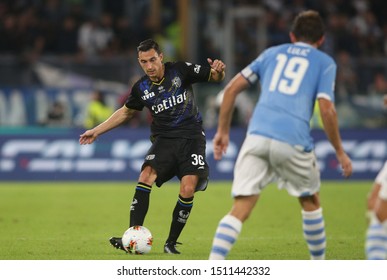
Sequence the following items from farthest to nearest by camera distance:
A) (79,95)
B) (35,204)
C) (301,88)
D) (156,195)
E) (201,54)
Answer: (201,54)
(79,95)
(156,195)
(35,204)
(301,88)

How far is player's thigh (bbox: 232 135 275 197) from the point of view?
7.59m

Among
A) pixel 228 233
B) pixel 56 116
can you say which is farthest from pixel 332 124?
pixel 56 116

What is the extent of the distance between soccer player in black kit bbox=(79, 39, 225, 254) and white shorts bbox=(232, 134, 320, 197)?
2102mm

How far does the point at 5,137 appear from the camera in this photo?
1959cm

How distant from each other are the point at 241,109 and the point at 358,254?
42.4 ft

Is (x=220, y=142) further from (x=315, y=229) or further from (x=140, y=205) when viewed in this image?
(x=140, y=205)

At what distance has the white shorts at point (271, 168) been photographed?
25.0ft

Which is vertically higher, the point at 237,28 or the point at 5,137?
the point at 237,28

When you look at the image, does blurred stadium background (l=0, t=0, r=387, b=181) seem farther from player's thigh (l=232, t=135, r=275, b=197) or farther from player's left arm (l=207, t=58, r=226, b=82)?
player's thigh (l=232, t=135, r=275, b=197)

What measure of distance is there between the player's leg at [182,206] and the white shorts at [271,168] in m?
2.10

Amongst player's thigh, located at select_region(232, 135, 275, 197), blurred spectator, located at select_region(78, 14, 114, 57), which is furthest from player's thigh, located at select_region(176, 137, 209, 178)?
blurred spectator, located at select_region(78, 14, 114, 57)

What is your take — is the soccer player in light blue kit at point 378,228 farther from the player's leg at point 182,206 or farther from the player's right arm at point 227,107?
the player's leg at point 182,206

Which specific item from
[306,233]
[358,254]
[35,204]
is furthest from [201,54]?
[306,233]
